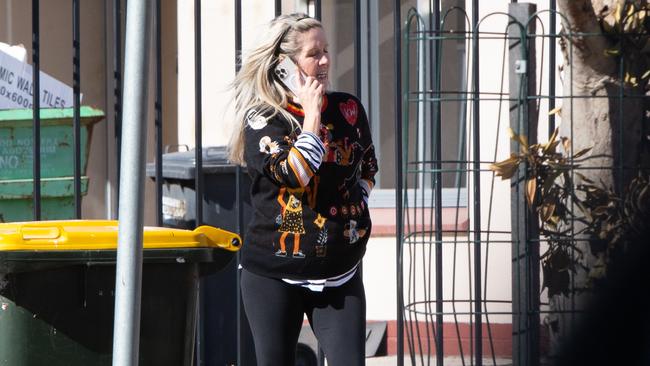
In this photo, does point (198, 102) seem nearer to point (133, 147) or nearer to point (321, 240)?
point (321, 240)

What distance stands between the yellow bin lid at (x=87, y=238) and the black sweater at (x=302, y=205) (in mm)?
124

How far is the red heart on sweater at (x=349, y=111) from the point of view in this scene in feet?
14.1

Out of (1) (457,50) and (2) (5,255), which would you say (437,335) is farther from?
(1) (457,50)

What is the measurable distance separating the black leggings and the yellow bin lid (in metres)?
0.18

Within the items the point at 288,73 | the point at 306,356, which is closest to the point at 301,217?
the point at 288,73

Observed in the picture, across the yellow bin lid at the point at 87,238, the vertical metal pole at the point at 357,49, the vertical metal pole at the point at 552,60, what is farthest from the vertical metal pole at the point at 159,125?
the vertical metal pole at the point at 552,60

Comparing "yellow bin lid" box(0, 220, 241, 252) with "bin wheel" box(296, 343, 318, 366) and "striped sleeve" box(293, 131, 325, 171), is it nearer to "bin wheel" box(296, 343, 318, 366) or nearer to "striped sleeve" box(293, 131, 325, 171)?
"striped sleeve" box(293, 131, 325, 171)

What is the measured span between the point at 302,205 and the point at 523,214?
1.25 meters

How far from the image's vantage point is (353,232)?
13.8ft

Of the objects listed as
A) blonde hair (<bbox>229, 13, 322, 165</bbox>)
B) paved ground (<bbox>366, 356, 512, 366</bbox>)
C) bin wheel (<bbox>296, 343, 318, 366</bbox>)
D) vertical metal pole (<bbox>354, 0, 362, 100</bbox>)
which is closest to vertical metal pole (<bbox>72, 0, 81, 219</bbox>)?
blonde hair (<bbox>229, 13, 322, 165</bbox>)

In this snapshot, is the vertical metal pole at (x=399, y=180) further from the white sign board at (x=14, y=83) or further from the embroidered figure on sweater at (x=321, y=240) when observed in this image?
the white sign board at (x=14, y=83)

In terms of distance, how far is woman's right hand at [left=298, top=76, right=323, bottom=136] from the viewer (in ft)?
13.3

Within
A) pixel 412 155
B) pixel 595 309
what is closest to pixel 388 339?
pixel 412 155

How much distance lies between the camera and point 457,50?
7.90 meters
